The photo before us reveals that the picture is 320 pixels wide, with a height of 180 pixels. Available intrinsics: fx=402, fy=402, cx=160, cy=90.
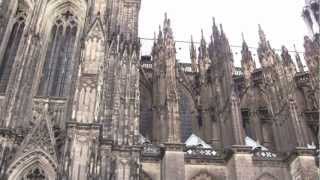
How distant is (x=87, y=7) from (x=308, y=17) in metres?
28.5

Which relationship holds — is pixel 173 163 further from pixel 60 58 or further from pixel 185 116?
pixel 60 58

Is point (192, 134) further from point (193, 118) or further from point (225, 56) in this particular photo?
point (225, 56)

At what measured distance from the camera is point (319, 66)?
90.6ft

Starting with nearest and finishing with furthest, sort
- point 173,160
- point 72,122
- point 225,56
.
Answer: point 72,122
point 173,160
point 225,56

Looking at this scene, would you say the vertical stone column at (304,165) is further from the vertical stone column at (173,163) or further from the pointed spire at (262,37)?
the pointed spire at (262,37)

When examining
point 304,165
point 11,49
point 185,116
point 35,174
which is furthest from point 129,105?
point 304,165

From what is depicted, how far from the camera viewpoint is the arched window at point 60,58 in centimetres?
2248

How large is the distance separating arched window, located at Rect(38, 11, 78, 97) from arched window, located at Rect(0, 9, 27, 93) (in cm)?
190

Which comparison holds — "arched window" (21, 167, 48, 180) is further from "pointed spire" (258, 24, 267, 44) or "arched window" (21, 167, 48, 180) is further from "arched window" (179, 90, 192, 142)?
"pointed spire" (258, 24, 267, 44)

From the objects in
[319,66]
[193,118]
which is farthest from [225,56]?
[319,66]

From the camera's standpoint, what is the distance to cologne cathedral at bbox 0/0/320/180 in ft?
61.5

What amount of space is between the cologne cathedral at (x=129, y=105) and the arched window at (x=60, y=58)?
2.4 inches

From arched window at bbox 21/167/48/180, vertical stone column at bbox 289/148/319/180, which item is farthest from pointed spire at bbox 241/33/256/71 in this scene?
arched window at bbox 21/167/48/180

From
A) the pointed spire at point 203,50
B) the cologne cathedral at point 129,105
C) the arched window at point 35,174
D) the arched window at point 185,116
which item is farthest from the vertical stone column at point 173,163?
the pointed spire at point 203,50
